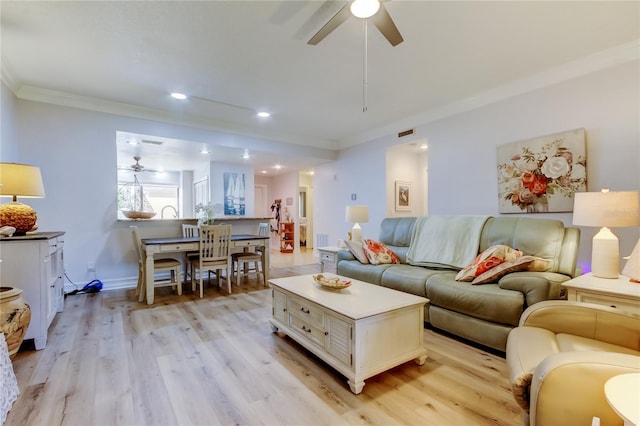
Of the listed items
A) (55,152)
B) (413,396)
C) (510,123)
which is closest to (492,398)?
(413,396)

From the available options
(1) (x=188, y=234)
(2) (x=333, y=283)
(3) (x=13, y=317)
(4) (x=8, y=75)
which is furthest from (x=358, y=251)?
(4) (x=8, y=75)

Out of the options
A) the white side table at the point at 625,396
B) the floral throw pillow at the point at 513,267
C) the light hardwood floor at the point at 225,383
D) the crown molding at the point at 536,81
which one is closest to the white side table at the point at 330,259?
the light hardwood floor at the point at 225,383

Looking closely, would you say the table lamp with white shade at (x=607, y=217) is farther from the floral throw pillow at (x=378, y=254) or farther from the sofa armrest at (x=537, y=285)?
the floral throw pillow at (x=378, y=254)

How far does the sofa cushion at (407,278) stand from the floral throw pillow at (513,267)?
0.45m

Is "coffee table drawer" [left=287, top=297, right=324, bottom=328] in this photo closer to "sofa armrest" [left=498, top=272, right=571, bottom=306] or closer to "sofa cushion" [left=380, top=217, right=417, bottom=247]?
"sofa armrest" [left=498, top=272, right=571, bottom=306]

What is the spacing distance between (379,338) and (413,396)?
359 mm

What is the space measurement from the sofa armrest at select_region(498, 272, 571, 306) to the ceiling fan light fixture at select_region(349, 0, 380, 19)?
213 centimetres

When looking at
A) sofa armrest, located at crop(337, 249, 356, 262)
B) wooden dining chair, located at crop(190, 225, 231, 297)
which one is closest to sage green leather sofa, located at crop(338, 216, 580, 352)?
sofa armrest, located at crop(337, 249, 356, 262)

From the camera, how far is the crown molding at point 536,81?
2775 mm

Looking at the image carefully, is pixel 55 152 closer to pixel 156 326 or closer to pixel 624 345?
pixel 156 326

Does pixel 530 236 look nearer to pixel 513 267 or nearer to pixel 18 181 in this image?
pixel 513 267

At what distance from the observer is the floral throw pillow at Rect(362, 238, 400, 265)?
349cm

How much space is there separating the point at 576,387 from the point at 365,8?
2.04 meters

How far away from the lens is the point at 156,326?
2.80 m
